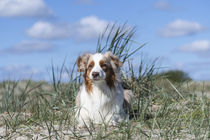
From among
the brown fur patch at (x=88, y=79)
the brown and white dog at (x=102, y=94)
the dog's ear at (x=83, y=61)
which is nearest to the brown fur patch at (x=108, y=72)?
the brown and white dog at (x=102, y=94)

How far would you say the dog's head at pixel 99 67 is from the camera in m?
5.22

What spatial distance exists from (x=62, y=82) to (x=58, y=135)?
10.5 ft

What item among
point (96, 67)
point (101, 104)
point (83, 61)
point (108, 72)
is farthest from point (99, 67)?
point (101, 104)

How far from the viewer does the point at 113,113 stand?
5504 mm

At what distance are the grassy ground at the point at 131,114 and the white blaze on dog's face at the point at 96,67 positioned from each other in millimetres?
682

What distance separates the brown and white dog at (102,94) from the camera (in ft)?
18.1

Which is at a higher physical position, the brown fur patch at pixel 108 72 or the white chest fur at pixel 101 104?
the brown fur patch at pixel 108 72

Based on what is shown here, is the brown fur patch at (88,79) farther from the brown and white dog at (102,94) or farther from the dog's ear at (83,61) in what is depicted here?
the dog's ear at (83,61)

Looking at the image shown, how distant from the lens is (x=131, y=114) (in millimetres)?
6535

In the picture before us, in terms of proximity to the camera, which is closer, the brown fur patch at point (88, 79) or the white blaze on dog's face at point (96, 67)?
the white blaze on dog's face at point (96, 67)

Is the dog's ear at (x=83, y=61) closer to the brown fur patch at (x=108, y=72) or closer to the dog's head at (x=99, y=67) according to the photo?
the dog's head at (x=99, y=67)

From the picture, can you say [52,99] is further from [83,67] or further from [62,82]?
[83,67]

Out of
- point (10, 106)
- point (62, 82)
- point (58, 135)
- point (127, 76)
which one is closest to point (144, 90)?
point (127, 76)

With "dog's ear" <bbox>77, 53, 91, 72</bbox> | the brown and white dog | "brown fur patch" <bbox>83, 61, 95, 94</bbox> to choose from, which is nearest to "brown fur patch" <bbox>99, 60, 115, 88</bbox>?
the brown and white dog
